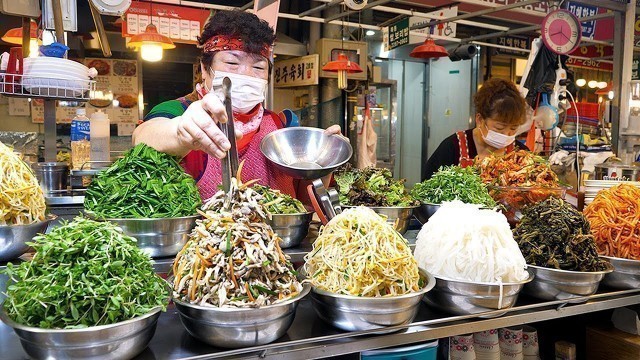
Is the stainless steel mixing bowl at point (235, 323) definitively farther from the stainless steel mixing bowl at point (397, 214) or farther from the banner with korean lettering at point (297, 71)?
the banner with korean lettering at point (297, 71)

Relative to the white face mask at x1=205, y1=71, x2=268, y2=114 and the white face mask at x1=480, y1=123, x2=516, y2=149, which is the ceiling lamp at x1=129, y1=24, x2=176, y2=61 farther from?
the white face mask at x1=205, y1=71, x2=268, y2=114

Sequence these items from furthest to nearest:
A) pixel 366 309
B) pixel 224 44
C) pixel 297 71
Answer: pixel 297 71 < pixel 224 44 < pixel 366 309

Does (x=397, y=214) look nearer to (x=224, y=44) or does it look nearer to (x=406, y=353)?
(x=406, y=353)

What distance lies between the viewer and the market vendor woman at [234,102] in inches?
74.3

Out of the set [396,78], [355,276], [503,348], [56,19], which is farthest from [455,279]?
[396,78]

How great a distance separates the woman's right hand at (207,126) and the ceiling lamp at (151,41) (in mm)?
4907

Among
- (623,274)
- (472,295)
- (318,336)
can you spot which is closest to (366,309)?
(318,336)

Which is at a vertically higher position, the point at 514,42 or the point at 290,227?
the point at 514,42

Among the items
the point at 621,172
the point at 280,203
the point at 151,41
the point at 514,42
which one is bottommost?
the point at 280,203

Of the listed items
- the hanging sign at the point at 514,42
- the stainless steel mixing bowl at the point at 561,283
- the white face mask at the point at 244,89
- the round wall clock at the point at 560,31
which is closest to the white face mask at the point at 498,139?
the round wall clock at the point at 560,31

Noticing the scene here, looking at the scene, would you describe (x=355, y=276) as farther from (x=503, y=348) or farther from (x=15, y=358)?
(x=503, y=348)

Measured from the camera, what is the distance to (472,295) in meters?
1.60

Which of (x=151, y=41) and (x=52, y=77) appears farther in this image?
(x=151, y=41)

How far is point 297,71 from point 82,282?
760 cm
